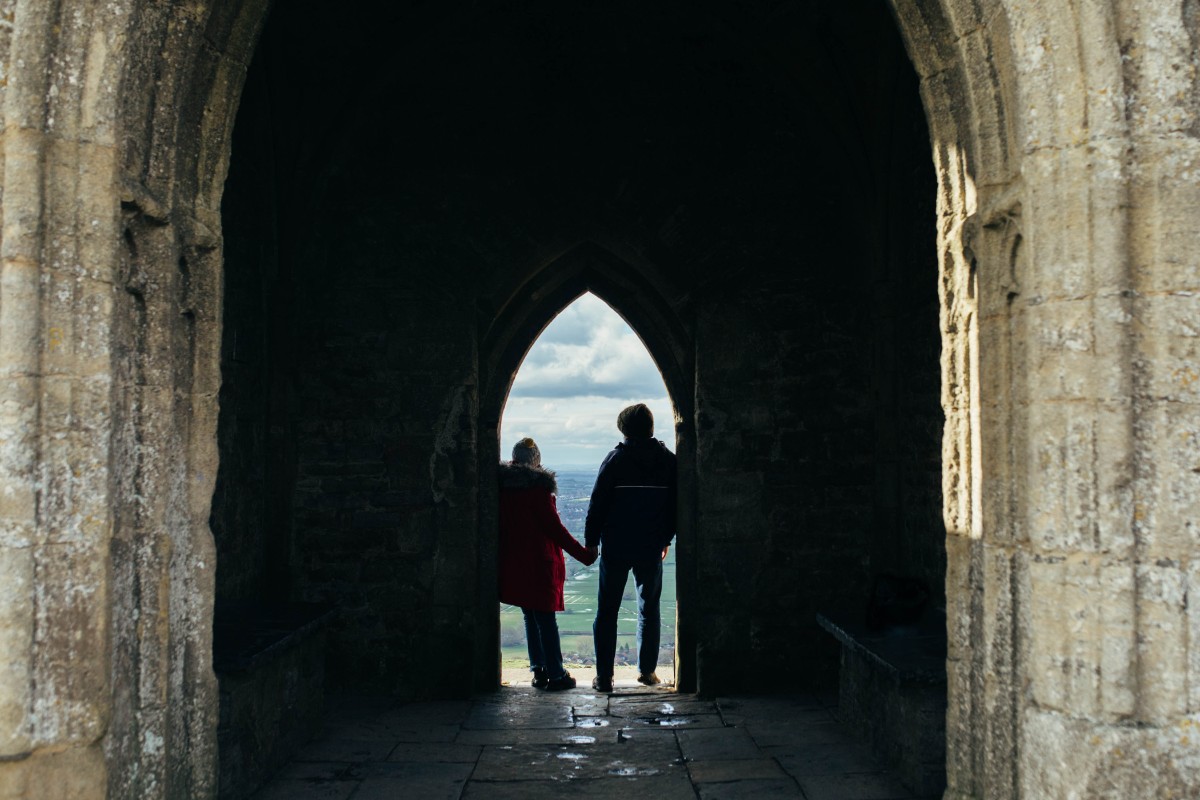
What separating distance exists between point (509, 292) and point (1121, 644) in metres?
4.64

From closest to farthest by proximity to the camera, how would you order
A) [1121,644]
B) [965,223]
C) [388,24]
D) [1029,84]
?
1. [1121,644]
2. [1029,84]
3. [965,223]
4. [388,24]

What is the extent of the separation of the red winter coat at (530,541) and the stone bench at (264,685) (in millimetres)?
1425

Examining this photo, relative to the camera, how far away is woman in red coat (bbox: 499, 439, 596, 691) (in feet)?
21.4

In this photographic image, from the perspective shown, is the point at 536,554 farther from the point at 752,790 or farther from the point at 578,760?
the point at 752,790

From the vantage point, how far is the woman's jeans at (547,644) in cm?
653

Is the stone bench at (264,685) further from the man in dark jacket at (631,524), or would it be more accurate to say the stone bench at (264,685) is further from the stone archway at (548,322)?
the man in dark jacket at (631,524)

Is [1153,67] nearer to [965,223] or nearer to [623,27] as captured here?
[965,223]

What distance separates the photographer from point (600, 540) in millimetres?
6641

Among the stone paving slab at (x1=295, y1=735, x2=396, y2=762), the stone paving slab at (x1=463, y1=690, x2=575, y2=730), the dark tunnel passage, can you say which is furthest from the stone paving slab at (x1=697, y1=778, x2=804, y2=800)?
the dark tunnel passage

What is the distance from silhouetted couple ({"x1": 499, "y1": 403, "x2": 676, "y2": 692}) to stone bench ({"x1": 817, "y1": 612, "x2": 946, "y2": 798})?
4.98ft

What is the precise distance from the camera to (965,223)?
3006 mm

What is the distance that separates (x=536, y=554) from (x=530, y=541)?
9 cm

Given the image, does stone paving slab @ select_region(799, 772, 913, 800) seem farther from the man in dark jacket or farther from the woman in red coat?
the woman in red coat

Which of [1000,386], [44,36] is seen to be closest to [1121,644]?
[1000,386]
